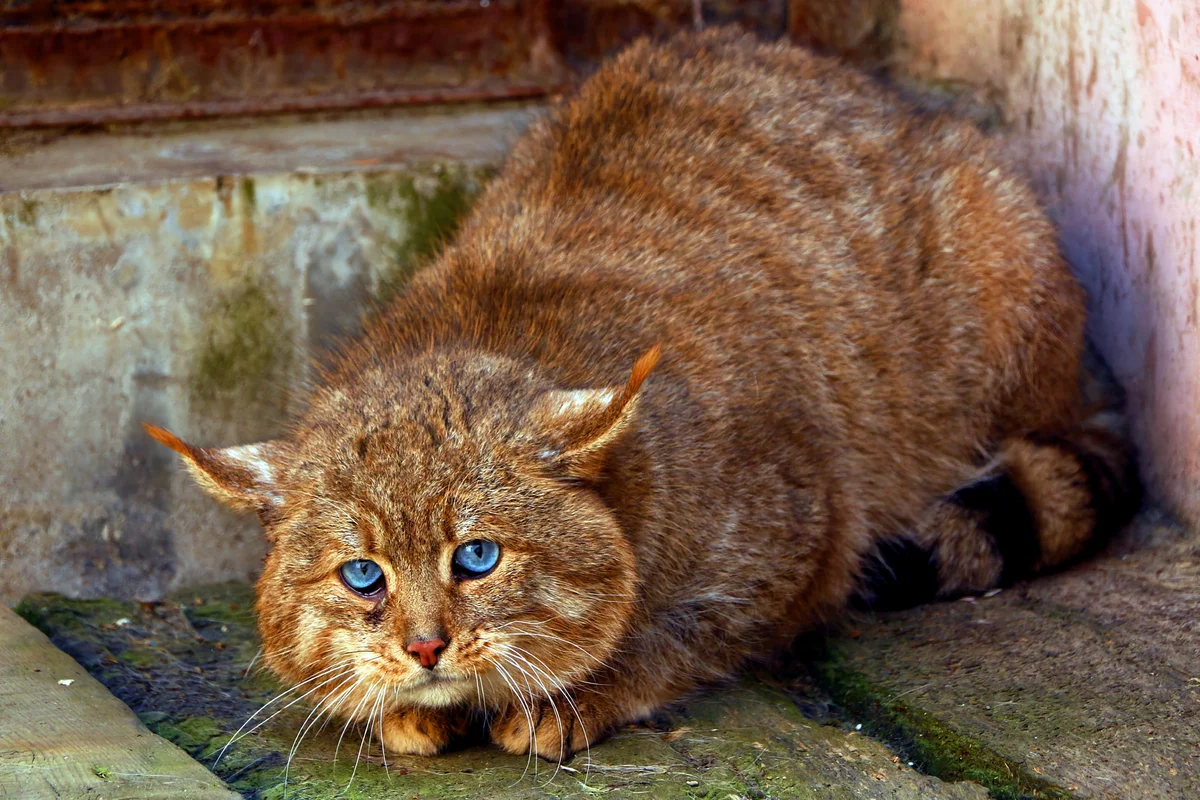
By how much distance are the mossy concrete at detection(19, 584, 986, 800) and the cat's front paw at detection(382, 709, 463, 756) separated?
0.13 feet

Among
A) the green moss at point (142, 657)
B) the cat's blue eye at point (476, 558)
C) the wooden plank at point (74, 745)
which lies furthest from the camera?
the green moss at point (142, 657)

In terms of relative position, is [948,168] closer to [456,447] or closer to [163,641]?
[456,447]

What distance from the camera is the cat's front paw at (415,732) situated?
3279mm

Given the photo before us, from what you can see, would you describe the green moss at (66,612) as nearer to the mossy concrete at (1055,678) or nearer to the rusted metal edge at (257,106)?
the rusted metal edge at (257,106)

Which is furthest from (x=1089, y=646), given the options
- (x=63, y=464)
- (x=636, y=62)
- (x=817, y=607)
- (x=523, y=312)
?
(x=63, y=464)

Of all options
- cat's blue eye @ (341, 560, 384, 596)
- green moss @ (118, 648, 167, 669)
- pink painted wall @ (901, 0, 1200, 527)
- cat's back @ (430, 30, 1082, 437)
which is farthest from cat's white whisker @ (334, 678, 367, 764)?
pink painted wall @ (901, 0, 1200, 527)

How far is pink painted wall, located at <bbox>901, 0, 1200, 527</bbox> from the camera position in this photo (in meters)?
4.04

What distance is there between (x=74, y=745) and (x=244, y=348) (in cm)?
178

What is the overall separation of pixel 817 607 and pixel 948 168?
5.58 feet

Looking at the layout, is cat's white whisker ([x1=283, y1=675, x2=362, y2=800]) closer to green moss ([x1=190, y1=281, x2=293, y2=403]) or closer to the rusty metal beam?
green moss ([x1=190, y1=281, x2=293, y2=403])

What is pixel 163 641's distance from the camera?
4020 millimetres

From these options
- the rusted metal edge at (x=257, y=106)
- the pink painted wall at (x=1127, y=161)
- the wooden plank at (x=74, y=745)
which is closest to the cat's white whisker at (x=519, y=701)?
the wooden plank at (x=74, y=745)

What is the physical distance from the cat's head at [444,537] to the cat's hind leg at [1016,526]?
1.34m

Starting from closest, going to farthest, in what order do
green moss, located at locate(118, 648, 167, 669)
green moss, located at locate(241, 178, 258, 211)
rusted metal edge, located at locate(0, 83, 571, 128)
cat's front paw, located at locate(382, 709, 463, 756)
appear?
cat's front paw, located at locate(382, 709, 463, 756), green moss, located at locate(118, 648, 167, 669), green moss, located at locate(241, 178, 258, 211), rusted metal edge, located at locate(0, 83, 571, 128)
